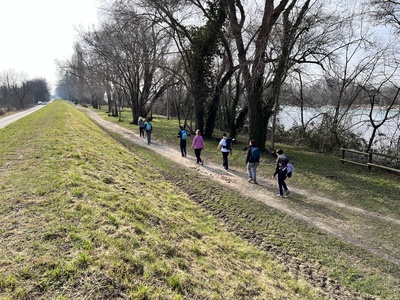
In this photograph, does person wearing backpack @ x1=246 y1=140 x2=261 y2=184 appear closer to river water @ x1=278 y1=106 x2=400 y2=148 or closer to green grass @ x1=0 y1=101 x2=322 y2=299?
green grass @ x1=0 y1=101 x2=322 y2=299

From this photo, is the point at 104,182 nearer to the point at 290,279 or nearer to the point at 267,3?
the point at 290,279

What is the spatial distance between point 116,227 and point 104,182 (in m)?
2.71

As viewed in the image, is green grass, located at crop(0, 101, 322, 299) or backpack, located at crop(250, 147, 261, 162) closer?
green grass, located at crop(0, 101, 322, 299)

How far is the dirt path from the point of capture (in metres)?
5.96

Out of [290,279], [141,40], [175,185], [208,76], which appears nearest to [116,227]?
[290,279]

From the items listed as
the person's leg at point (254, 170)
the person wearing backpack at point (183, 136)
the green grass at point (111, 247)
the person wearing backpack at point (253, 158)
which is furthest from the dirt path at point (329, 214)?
the person wearing backpack at point (183, 136)

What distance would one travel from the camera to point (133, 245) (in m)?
4.04

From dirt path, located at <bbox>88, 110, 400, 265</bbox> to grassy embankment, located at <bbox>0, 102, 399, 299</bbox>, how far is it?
48 centimetres

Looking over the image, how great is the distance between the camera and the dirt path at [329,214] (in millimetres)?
5965

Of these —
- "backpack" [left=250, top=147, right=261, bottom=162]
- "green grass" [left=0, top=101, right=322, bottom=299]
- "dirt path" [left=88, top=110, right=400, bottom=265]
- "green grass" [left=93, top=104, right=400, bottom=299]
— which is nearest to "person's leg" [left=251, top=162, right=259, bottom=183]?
"backpack" [left=250, top=147, right=261, bottom=162]

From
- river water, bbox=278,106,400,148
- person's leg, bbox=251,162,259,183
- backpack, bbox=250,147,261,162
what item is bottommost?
person's leg, bbox=251,162,259,183

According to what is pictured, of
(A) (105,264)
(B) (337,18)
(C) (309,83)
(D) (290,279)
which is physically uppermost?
(B) (337,18)

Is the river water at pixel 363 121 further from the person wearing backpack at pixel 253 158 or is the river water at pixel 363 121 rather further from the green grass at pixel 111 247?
the green grass at pixel 111 247

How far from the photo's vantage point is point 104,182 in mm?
6867
